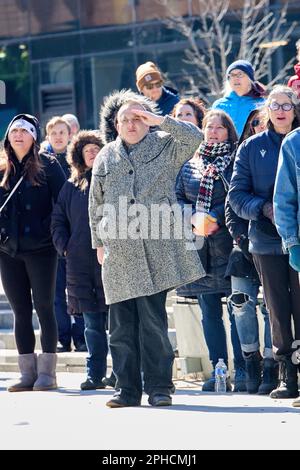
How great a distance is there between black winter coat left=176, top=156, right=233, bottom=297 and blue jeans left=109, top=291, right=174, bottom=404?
51.8 inches

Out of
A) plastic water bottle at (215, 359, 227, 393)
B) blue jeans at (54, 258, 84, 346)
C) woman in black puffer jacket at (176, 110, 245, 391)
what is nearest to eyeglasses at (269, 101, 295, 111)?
woman in black puffer jacket at (176, 110, 245, 391)

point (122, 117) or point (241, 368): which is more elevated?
point (122, 117)

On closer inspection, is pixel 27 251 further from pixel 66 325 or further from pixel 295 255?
pixel 295 255

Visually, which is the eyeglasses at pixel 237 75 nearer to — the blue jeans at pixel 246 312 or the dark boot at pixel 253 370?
the blue jeans at pixel 246 312

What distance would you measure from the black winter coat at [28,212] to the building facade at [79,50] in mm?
14352

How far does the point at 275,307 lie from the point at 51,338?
2.12 metres

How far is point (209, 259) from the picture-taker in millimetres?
10695

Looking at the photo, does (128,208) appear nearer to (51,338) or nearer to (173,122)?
(173,122)

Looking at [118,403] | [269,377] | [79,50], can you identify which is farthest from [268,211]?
[79,50]

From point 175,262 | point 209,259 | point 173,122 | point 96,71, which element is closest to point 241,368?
point 209,259

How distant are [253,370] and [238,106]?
286cm

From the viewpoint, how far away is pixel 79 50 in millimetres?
26250

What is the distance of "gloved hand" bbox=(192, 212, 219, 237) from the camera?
10539mm

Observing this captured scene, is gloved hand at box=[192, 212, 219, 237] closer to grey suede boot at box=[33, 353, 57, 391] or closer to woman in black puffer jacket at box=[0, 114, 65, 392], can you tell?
woman in black puffer jacket at box=[0, 114, 65, 392]
